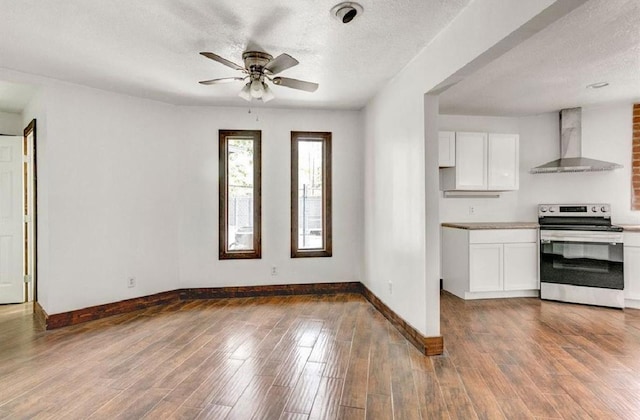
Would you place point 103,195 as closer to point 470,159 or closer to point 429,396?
point 429,396

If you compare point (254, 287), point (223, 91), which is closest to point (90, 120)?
point (223, 91)

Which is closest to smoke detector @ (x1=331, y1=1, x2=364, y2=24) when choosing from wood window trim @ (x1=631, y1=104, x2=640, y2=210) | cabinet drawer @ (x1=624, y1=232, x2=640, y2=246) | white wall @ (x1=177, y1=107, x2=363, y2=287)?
white wall @ (x1=177, y1=107, x2=363, y2=287)

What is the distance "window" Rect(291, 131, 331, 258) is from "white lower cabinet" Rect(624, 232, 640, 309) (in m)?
3.58

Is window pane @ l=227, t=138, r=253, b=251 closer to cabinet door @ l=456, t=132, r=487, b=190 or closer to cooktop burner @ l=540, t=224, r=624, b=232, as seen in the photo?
cabinet door @ l=456, t=132, r=487, b=190

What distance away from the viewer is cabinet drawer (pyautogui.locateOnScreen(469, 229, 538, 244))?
15.3ft

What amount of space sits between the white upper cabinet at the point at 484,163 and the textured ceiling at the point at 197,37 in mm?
1772

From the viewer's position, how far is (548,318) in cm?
392

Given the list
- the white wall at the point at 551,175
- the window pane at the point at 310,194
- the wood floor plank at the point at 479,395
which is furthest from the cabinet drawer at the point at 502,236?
the wood floor plank at the point at 479,395

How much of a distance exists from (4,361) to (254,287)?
262cm

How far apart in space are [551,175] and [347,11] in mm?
4306

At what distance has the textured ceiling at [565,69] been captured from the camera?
252 cm

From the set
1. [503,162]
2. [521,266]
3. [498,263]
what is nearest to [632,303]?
[521,266]

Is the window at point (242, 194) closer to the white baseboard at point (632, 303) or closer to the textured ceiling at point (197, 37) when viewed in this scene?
the textured ceiling at point (197, 37)

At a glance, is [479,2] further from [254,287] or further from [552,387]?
[254,287]
